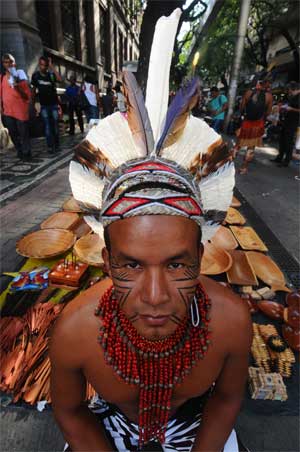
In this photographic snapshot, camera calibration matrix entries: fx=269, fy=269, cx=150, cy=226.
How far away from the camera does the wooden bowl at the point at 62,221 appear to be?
12.4 ft

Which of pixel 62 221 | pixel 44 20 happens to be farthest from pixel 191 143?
pixel 44 20

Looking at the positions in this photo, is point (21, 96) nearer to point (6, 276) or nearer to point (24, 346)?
point (6, 276)

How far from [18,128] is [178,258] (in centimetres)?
733

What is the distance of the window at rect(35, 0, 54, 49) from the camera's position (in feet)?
35.7

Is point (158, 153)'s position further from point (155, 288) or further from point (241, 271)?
point (241, 271)

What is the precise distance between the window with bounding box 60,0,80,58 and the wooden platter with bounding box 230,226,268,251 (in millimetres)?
14417

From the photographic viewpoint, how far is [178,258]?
0.87 metres

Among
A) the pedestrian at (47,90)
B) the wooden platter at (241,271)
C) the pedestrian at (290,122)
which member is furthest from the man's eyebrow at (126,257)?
the pedestrian at (290,122)

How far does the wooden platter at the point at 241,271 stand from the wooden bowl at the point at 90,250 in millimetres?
1482

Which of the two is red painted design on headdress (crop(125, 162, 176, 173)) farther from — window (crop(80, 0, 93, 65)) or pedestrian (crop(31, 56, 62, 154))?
window (crop(80, 0, 93, 65))

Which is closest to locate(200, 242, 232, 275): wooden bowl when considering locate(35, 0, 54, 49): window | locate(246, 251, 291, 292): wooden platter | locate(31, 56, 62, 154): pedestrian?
locate(246, 251, 291, 292): wooden platter

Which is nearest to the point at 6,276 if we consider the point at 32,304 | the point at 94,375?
the point at 32,304

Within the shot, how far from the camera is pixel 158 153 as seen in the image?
1025 mm

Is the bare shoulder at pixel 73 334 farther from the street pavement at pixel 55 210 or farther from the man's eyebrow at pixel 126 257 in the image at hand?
the street pavement at pixel 55 210
